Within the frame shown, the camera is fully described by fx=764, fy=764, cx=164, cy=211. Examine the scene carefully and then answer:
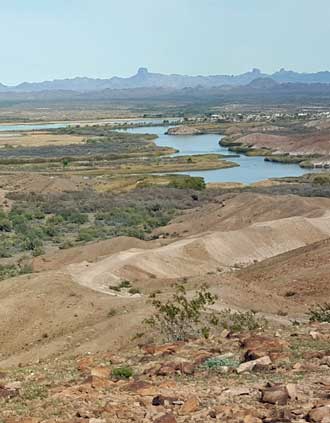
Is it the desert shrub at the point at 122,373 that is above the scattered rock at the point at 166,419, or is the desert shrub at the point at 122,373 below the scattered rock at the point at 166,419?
below

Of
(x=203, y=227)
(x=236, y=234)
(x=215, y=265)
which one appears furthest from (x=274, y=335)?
(x=203, y=227)

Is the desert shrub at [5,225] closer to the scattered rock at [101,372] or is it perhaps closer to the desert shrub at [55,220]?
the desert shrub at [55,220]

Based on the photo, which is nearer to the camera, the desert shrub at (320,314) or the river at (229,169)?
the desert shrub at (320,314)

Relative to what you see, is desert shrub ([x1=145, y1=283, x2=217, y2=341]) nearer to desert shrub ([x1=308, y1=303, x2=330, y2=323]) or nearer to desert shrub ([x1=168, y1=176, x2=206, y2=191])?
desert shrub ([x1=308, y1=303, x2=330, y2=323])

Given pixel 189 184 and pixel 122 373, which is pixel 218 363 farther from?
pixel 189 184

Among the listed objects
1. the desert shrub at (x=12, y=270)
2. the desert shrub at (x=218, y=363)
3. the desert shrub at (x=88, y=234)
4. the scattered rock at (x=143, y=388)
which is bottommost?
the desert shrub at (x=88, y=234)

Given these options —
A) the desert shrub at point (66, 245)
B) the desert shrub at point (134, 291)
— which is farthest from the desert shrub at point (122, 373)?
the desert shrub at point (66, 245)

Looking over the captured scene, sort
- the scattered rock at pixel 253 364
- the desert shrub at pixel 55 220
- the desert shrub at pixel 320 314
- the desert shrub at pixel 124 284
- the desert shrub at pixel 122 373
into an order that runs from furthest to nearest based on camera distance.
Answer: the desert shrub at pixel 55 220 < the desert shrub at pixel 124 284 < the desert shrub at pixel 320 314 < the desert shrub at pixel 122 373 < the scattered rock at pixel 253 364

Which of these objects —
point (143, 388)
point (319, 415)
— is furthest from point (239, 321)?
point (319, 415)

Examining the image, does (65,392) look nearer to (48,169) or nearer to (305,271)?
(305,271)

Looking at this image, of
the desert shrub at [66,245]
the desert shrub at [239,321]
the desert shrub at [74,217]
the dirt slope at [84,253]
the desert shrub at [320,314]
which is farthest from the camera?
the desert shrub at [74,217]
